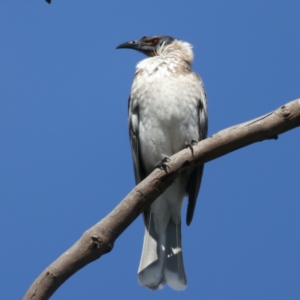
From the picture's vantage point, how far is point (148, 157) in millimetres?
6430

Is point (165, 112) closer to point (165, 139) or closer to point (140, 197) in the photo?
point (165, 139)

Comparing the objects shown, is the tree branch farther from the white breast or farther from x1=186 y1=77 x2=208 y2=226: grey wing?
x1=186 y1=77 x2=208 y2=226: grey wing

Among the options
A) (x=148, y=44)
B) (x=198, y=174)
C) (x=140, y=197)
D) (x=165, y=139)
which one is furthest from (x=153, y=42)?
(x=140, y=197)

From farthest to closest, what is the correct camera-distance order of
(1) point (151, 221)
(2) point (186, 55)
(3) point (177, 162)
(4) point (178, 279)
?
(2) point (186, 55), (1) point (151, 221), (4) point (178, 279), (3) point (177, 162)

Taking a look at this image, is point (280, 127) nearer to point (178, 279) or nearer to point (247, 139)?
point (247, 139)

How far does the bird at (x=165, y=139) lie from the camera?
6.19m

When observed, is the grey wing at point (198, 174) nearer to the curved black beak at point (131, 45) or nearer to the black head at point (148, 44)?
the black head at point (148, 44)

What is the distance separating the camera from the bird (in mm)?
6188

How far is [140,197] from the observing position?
15.5 feet

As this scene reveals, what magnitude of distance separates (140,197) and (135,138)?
6.05ft

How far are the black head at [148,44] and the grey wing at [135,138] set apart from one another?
1193 mm

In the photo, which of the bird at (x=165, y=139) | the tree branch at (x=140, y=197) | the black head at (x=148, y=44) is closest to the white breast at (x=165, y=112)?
the bird at (x=165, y=139)

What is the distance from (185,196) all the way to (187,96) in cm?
109

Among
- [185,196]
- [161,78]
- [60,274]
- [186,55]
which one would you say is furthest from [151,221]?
[60,274]
